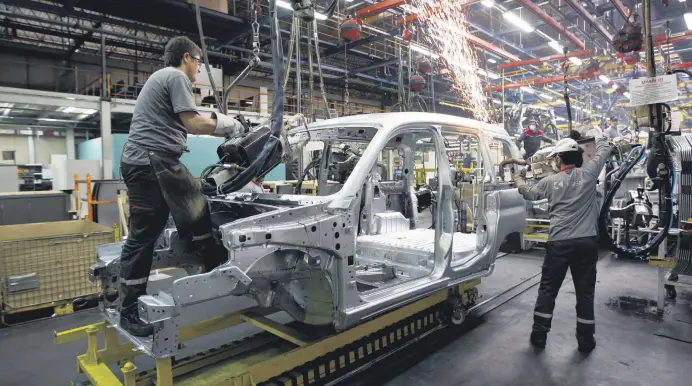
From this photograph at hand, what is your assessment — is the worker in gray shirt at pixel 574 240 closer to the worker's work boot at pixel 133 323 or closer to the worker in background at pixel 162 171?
the worker in background at pixel 162 171

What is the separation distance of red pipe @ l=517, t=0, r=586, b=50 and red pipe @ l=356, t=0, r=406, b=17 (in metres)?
3.07

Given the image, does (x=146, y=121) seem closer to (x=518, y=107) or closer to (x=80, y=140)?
(x=518, y=107)

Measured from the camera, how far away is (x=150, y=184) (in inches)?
96.1

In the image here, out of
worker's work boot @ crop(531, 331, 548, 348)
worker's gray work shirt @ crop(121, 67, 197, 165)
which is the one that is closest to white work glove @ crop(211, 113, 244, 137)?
worker's gray work shirt @ crop(121, 67, 197, 165)

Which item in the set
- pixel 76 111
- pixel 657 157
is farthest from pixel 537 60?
pixel 76 111

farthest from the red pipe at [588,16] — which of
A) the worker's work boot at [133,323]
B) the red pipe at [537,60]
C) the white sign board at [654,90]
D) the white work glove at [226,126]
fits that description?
the worker's work boot at [133,323]

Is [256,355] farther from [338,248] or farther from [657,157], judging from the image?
[657,157]

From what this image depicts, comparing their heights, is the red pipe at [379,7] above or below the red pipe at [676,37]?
above

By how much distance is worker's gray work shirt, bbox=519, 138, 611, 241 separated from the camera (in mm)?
3473

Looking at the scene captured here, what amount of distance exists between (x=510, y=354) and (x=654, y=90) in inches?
117

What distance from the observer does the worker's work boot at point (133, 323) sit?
2320 mm

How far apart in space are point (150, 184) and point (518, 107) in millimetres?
8522

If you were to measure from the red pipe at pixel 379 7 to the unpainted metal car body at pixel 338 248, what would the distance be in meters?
7.58

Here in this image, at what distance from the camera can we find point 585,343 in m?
3.42
